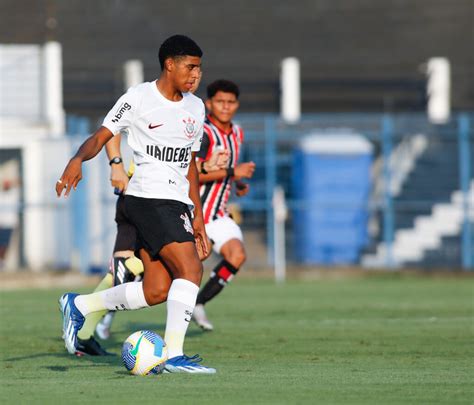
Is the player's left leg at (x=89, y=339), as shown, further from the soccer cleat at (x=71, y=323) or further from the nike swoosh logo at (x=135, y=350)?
the nike swoosh logo at (x=135, y=350)

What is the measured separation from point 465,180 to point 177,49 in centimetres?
1735

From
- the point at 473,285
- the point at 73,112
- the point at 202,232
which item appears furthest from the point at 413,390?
the point at 73,112

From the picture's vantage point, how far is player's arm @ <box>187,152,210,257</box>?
975cm

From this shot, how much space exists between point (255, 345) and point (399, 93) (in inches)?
878

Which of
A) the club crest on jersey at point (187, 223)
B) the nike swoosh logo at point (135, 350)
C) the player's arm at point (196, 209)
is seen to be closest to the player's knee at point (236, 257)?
the player's arm at point (196, 209)

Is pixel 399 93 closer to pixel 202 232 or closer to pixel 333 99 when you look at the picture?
pixel 333 99

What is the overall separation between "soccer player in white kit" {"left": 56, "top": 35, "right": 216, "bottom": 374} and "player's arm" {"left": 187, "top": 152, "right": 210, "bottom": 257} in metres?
0.03

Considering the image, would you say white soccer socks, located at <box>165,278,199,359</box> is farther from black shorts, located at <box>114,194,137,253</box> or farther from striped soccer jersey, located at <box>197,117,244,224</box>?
striped soccer jersey, located at <box>197,117,244,224</box>

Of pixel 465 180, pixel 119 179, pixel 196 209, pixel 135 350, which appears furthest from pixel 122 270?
pixel 465 180

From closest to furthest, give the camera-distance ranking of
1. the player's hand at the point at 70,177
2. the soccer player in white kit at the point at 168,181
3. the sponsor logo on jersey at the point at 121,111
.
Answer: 1. the player's hand at the point at 70,177
2. the soccer player in white kit at the point at 168,181
3. the sponsor logo on jersey at the point at 121,111

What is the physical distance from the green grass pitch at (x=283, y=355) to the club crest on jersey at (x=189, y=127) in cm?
171

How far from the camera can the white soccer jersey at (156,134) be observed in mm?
9336

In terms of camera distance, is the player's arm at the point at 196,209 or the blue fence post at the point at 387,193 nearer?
the player's arm at the point at 196,209

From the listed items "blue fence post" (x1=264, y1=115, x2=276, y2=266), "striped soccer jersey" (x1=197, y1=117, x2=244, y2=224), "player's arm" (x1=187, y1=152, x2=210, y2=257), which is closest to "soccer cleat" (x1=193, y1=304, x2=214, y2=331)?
"striped soccer jersey" (x1=197, y1=117, x2=244, y2=224)
